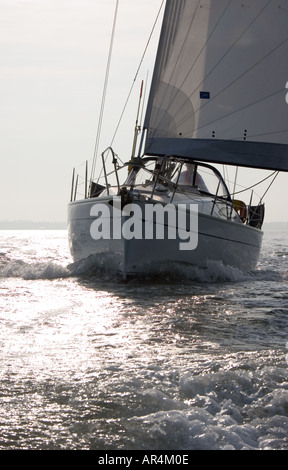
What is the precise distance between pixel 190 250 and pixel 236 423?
523cm

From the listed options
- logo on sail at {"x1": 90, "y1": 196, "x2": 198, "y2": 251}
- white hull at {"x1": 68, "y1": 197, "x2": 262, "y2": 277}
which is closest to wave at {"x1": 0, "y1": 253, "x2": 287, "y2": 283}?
white hull at {"x1": 68, "y1": 197, "x2": 262, "y2": 277}

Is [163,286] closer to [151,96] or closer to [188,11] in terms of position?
[151,96]

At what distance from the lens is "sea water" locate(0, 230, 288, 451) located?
266 cm

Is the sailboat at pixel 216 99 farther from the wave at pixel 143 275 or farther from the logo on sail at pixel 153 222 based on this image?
the logo on sail at pixel 153 222

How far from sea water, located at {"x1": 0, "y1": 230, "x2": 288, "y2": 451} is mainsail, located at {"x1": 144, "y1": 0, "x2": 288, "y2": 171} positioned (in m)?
3.94

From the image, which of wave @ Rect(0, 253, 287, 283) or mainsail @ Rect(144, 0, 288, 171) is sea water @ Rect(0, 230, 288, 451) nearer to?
wave @ Rect(0, 253, 287, 283)

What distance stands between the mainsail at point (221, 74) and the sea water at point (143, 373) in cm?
394

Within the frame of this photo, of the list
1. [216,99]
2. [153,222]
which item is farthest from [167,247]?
[216,99]

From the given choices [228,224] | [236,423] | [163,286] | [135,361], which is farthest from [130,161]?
[236,423]

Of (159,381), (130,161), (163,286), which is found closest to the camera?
(159,381)

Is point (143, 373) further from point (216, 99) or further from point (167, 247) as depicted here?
point (216, 99)

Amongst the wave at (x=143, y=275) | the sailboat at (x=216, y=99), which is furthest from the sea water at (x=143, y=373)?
the sailboat at (x=216, y=99)

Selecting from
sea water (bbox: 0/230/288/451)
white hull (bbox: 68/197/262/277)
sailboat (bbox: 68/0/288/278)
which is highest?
sailboat (bbox: 68/0/288/278)
